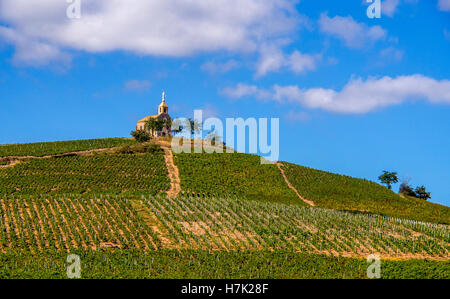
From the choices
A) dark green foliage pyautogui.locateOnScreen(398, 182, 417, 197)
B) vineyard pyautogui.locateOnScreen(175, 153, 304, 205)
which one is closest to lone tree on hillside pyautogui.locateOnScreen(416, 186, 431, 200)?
dark green foliage pyautogui.locateOnScreen(398, 182, 417, 197)

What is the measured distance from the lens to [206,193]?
6662cm

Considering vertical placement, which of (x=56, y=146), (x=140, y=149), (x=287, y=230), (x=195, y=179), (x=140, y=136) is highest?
(x=140, y=136)

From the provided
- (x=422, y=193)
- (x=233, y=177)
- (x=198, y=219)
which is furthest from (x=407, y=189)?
(x=198, y=219)

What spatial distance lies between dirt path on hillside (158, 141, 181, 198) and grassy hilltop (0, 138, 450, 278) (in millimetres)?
559

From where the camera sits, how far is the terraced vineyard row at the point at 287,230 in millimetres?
43531

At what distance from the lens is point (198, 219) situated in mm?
50406

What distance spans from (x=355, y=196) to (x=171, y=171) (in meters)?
27.6

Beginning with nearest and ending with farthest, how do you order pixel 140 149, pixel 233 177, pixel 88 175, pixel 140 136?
pixel 88 175 < pixel 233 177 < pixel 140 149 < pixel 140 136

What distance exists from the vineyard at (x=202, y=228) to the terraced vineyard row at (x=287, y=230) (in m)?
0.09

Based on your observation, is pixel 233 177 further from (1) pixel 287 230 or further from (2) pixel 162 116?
(2) pixel 162 116

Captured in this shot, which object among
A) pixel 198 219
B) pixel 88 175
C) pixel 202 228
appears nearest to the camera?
pixel 202 228
